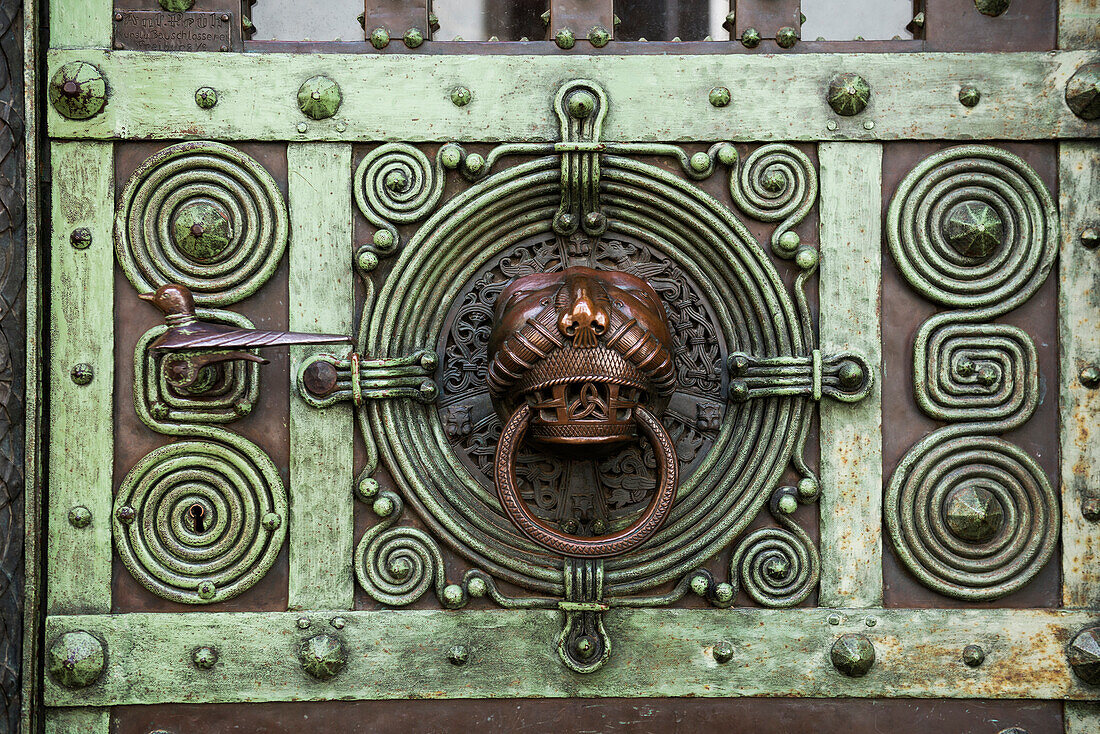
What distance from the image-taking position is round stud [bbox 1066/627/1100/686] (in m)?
2.34

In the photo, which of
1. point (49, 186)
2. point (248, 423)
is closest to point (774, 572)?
point (248, 423)

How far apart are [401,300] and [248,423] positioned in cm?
51

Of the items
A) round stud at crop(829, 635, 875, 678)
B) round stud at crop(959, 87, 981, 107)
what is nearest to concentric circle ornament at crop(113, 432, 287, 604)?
round stud at crop(829, 635, 875, 678)

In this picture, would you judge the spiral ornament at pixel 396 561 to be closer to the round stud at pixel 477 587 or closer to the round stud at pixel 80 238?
the round stud at pixel 477 587

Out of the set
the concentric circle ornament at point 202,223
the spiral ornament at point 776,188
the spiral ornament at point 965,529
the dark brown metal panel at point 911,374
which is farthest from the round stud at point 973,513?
the concentric circle ornament at point 202,223

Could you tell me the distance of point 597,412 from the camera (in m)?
2.08

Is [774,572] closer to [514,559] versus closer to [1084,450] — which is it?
[514,559]

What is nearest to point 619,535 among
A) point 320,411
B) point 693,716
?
point 693,716

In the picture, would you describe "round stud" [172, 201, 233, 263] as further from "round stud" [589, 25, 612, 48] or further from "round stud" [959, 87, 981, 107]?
"round stud" [959, 87, 981, 107]

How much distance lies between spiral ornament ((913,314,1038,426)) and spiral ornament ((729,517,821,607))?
1.61ft

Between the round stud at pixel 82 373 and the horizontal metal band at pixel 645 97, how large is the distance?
618 mm

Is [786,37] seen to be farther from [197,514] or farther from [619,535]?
[197,514]

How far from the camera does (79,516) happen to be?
2.34 meters

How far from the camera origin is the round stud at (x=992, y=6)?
2434 mm
